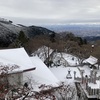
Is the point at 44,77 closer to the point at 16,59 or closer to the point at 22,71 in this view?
the point at 16,59

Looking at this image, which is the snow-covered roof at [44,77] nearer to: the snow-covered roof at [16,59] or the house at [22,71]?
the house at [22,71]

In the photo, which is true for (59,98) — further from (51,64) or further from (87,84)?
(51,64)

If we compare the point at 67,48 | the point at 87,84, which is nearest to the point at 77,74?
the point at 87,84

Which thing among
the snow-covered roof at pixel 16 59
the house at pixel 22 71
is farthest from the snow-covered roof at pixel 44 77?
the snow-covered roof at pixel 16 59

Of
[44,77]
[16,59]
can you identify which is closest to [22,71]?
[16,59]

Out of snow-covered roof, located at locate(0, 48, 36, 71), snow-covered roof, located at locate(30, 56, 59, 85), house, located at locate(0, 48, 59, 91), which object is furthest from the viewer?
snow-covered roof, located at locate(30, 56, 59, 85)

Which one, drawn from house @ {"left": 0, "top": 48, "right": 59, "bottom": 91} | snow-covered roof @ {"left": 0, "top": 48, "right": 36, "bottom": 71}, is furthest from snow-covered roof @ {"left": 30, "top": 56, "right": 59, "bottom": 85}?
snow-covered roof @ {"left": 0, "top": 48, "right": 36, "bottom": 71}

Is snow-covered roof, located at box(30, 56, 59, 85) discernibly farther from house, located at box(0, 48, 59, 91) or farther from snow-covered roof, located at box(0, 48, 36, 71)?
snow-covered roof, located at box(0, 48, 36, 71)

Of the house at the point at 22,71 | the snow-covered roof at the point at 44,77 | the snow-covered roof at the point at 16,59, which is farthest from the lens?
the snow-covered roof at the point at 44,77
